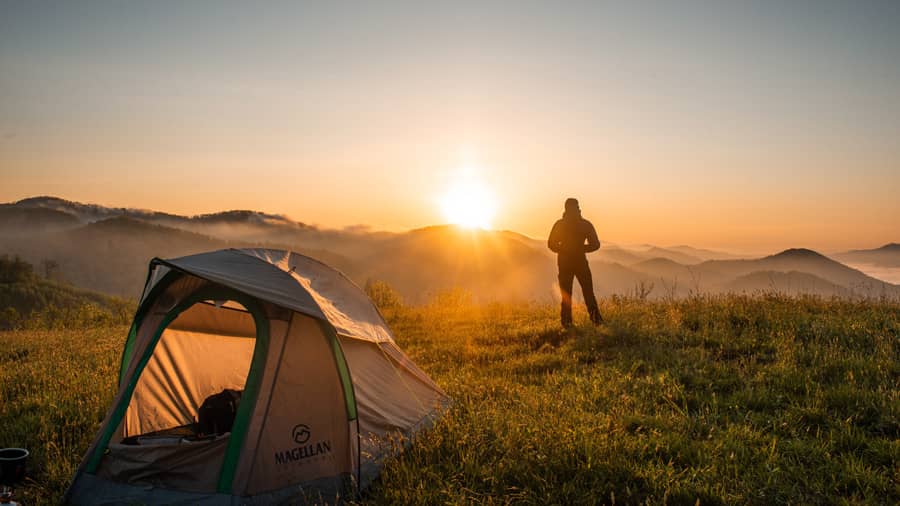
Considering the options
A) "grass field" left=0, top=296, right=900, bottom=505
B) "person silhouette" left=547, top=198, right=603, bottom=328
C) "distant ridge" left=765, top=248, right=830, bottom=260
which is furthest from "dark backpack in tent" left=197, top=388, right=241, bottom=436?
"distant ridge" left=765, top=248, right=830, bottom=260

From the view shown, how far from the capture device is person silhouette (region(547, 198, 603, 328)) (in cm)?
1130

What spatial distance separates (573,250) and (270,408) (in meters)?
7.77

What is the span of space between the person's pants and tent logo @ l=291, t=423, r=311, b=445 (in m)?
7.29

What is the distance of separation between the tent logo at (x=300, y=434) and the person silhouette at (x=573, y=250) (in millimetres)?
7275

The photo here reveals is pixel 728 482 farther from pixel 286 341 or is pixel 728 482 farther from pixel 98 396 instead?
pixel 98 396

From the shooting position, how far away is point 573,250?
1130cm

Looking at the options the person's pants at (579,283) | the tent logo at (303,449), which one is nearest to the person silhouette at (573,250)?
the person's pants at (579,283)

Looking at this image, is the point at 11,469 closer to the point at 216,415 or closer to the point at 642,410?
the point at 216,415

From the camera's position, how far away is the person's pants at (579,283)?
37.2 feet

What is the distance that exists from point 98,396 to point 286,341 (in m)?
4.39

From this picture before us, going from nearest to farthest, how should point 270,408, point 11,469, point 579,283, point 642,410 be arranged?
point 11,469 → point 270,408 → point 642,410 → point 579,283

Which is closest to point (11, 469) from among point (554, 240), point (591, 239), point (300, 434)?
point (300, 434)

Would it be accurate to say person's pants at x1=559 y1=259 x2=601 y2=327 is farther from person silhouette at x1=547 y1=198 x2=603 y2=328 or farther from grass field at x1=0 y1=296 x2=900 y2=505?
grass field at x1=0 y1=296 x2=900 y2=505

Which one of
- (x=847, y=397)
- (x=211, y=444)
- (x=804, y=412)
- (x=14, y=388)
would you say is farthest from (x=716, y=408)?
(x=14, y=388)
